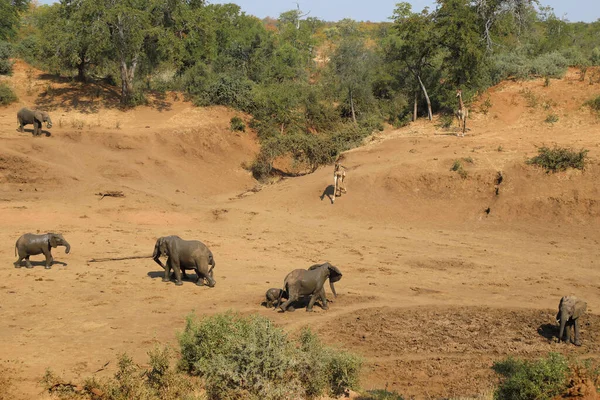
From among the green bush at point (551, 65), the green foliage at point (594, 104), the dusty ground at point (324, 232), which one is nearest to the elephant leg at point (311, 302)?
the dusty ground at point (324, 232)

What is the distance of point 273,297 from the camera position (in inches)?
497

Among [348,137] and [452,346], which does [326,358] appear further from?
[348,137]

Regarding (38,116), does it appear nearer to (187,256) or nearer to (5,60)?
(5,60)

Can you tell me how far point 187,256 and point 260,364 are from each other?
19.0 feet

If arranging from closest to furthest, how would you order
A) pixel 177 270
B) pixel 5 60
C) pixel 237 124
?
pixel 177 270 → pixel 237 124 → pixel 5 60

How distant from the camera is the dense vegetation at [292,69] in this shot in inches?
1280

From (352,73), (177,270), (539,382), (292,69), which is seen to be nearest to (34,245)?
(177,270)

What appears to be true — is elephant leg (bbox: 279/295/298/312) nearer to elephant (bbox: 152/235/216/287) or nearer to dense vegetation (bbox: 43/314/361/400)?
elephant (bbox: 152/235/216/287)

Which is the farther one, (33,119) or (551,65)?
(551,65)

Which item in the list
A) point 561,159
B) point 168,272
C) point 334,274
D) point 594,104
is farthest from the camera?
point 594,104

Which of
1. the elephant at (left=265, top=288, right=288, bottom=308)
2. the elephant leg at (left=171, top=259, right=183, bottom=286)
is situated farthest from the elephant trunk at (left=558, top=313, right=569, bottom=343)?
the elephant leg at (left=171, top=259, right=183, bottom=286)

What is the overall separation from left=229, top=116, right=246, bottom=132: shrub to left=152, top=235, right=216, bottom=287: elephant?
70.9 feet

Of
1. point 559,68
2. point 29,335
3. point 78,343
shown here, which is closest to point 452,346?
point 78,343

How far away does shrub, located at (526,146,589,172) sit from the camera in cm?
2284
